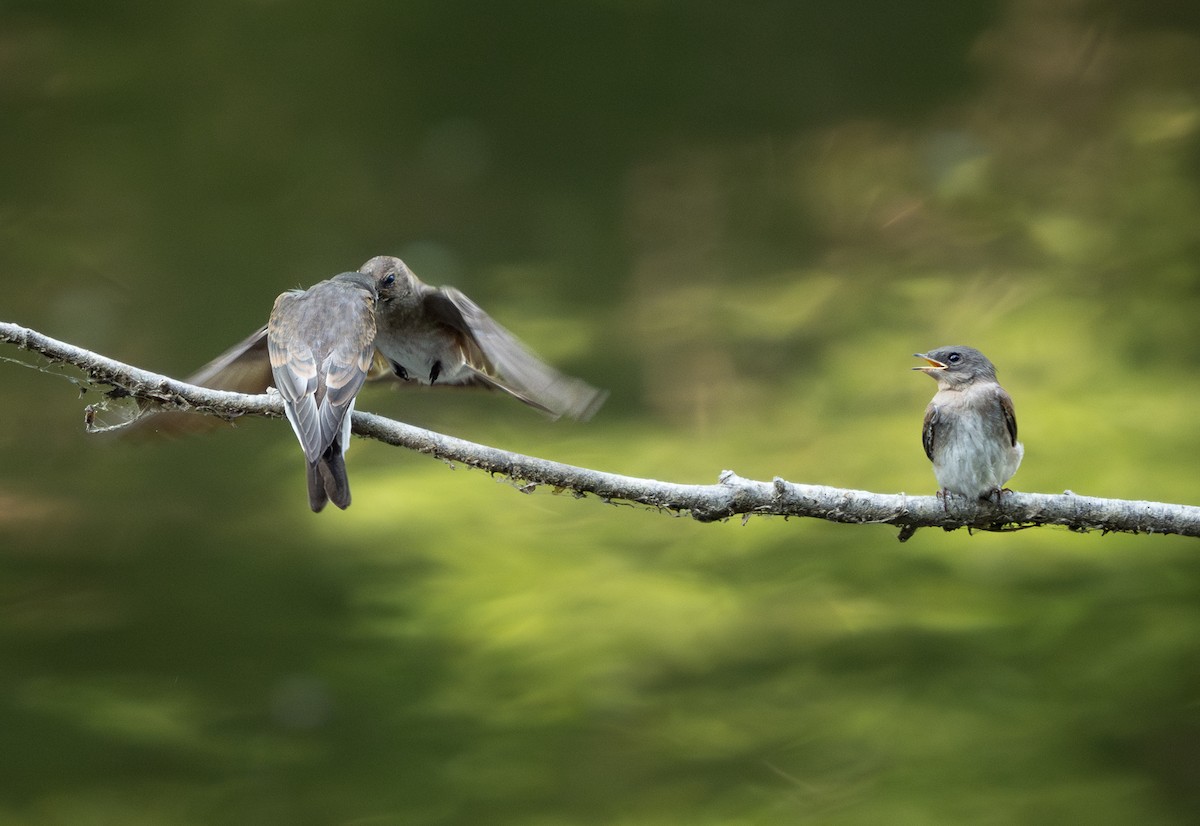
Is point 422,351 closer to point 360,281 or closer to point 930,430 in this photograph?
point 360,281

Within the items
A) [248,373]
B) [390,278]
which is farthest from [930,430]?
[248,373]

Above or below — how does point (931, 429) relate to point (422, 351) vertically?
below

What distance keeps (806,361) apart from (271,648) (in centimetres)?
393

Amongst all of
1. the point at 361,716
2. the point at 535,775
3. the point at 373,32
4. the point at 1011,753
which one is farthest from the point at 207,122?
the point at 1011,753

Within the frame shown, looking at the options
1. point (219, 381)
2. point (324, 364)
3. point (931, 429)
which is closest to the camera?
point (324, 364)

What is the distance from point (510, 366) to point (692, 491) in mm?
975

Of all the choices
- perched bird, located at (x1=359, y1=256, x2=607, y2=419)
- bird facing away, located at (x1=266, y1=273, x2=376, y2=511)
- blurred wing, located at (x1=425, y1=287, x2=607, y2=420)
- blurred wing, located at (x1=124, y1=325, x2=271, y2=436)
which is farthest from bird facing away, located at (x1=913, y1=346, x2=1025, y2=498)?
blurred wing, located at (x1=124, y1=325, x2=271, y2=436)

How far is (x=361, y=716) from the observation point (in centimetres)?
749

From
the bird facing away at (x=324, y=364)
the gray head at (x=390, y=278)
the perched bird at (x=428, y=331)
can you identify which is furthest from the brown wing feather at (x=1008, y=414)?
the gray head at (x=390, y=278)

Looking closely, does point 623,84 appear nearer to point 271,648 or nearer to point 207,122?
point 207,122

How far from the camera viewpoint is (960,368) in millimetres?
3639

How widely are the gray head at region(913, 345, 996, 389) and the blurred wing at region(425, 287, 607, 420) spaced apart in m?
1.12

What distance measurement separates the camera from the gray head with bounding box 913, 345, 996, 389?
3.62m

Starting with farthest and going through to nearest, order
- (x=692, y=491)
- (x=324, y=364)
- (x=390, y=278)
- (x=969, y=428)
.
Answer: (x=390, y=278) < (x=969, y=428) < (x=324, y=364) < (x=692, y=491)
